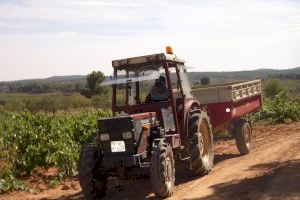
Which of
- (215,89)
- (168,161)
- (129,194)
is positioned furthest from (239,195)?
(215,89)

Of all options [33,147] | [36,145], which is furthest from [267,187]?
[36,145]

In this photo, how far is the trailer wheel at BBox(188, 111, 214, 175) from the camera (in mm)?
9414

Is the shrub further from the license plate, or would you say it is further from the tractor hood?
the license plate

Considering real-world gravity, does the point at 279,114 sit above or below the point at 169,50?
below

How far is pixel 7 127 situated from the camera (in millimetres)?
12977

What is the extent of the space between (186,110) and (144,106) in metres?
0.96

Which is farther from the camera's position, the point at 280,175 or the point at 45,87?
the point at 45,87

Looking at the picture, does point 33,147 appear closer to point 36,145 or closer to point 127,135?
point 36,145

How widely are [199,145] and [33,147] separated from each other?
4.94 meters

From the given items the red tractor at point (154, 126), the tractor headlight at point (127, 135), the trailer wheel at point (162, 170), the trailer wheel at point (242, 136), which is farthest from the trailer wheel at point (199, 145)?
the trailer wheel at point (242, 136)

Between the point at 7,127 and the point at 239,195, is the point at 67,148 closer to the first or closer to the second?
the point at 7,127

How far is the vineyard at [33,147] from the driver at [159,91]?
11.8 ft

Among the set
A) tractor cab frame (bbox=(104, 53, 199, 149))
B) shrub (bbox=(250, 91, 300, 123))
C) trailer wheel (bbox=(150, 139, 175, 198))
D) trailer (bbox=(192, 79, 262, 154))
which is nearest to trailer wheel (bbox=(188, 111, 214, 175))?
tractor cab frame (bbox=(104, 53, 199, 149))

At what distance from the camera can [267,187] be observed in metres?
8.02
